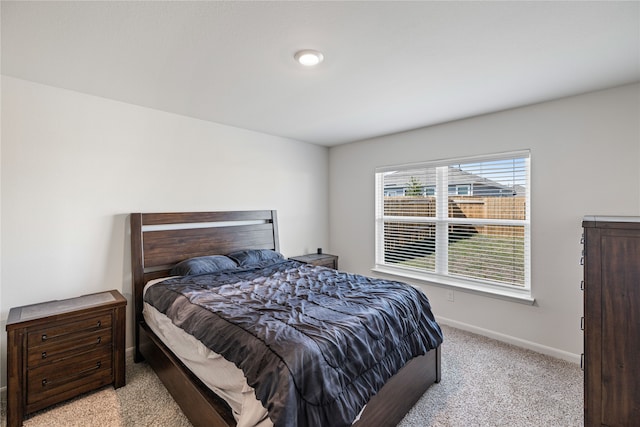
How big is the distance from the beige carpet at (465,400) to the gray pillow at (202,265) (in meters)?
0.86

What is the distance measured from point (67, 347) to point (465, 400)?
2.83 metres

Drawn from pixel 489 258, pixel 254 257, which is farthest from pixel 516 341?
pixel 254 257

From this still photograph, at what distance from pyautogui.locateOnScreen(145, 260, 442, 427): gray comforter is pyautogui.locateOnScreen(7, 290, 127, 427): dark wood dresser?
0.37m

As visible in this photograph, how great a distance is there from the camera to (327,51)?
72.2 inches

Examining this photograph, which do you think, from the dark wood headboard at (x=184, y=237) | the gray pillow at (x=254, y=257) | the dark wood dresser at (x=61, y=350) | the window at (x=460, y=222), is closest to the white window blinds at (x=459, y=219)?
the window at (x=460, y=222)

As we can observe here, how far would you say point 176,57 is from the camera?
1.90m

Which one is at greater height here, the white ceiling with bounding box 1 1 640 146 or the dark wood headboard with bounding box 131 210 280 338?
the white ceiling with bounding box 1 1 640 146

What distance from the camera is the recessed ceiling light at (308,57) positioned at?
1.83m

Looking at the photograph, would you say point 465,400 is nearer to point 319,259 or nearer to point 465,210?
point 465,210

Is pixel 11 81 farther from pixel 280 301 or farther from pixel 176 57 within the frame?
pixel 280 301

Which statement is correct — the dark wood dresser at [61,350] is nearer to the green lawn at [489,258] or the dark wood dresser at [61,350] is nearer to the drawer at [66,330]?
the drawer at [66,330]

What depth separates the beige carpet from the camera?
6.23ft

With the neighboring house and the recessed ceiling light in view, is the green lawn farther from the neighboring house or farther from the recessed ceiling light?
the recessed ceiling light

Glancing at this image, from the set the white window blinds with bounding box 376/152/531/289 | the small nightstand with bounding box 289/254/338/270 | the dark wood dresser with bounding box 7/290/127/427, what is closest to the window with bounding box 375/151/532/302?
the white window blinds with bounding box 376/152/531/289
